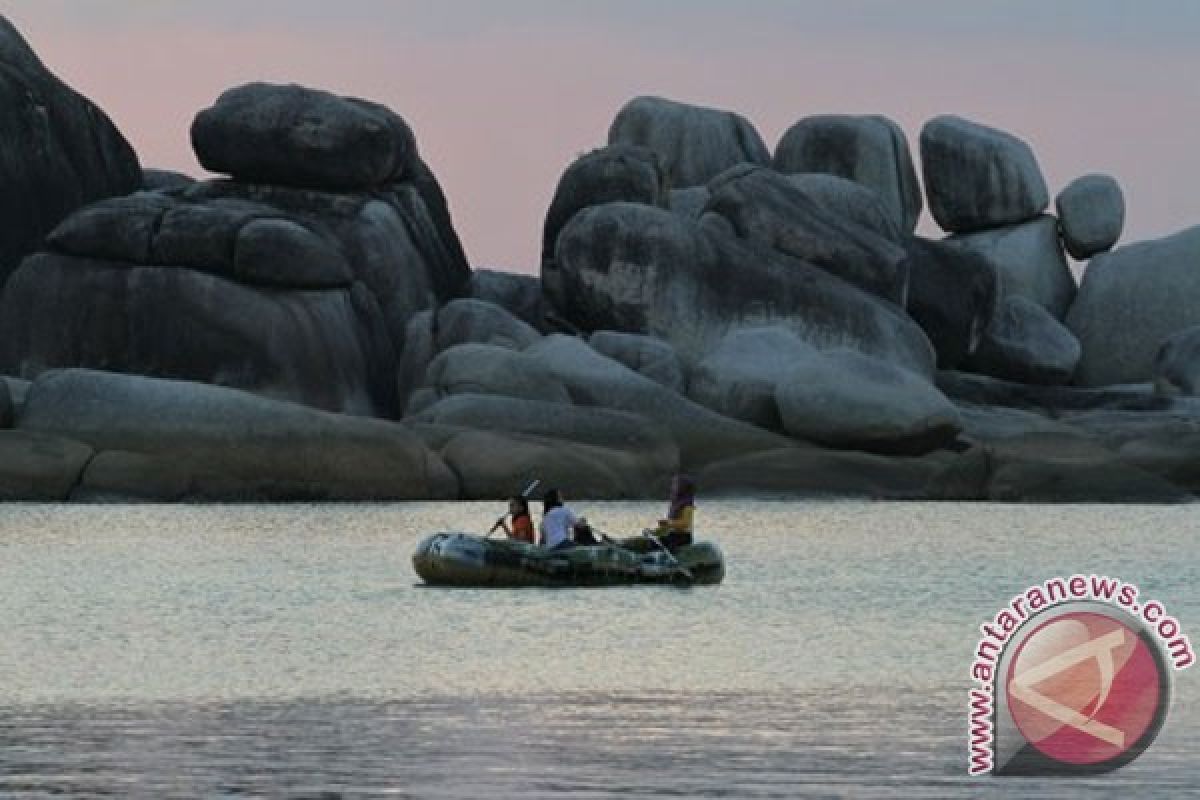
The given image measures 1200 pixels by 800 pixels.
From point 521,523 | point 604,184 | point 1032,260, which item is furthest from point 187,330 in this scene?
point 1032,260

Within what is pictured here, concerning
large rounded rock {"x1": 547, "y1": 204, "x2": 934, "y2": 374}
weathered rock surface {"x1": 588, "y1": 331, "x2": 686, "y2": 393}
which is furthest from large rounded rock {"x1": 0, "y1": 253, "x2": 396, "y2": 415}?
large rounded rock {"x1": 547, "y1": 204, "x2": 934, "y2": 374}

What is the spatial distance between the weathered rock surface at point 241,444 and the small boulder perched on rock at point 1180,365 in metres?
24.0

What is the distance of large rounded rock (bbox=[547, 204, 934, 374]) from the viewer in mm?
71000

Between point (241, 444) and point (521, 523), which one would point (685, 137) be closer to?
point (241, 444)

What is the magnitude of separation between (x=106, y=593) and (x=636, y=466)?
21.4m

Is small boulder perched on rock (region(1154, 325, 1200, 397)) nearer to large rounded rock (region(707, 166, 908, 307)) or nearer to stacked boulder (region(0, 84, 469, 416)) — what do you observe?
large rounded rock (region(707, 166, 908, 307))

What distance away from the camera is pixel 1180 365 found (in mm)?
78250

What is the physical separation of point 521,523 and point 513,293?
34.3m

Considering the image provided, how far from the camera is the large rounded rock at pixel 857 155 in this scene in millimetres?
84375

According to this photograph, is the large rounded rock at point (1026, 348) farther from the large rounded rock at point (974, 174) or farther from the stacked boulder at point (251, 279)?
the stacked boulder at point (251, 279)

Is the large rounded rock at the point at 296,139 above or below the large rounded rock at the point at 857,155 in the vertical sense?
above

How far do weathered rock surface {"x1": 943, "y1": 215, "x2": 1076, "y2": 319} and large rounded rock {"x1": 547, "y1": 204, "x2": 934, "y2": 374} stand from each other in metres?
13.4

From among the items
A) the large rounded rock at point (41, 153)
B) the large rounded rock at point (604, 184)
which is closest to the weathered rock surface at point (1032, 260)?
the large rounded rock at point (604, 184)

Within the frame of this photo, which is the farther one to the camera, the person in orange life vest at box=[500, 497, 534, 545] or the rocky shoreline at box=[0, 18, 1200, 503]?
the rocky shoreline at box=[0, 18, 1200, 503]
